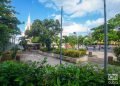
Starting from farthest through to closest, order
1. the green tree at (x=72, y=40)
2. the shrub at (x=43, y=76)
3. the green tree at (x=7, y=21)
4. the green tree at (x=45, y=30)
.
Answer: the green tree at (x=72, y=40), the green tree at (x=45, y=30), the green tree at (x=7, y=21), the shrub at (x=43, y=76)

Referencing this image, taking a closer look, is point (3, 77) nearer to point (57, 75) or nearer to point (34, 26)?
point (57, 75)

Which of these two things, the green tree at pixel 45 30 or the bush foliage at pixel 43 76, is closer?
the bush foliage at pixel 43 76

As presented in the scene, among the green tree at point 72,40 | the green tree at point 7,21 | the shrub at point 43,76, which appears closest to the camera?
the shrub at point 43,76

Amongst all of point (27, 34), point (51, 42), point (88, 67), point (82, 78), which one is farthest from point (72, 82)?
point (27, 34)

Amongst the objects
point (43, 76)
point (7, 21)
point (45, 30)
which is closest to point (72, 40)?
point (45, 30)

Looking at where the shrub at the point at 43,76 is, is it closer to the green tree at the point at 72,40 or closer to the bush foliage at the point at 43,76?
the bush foliage at the point at 43,76

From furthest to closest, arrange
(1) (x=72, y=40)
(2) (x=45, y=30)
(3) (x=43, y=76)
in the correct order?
(1) (x=72, y=40) → (2) (x=45, y=30) → (3) (x=43, y=76)

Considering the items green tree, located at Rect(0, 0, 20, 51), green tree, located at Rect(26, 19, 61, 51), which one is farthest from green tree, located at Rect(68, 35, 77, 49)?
green tree, located at Rect(0, 0, 20, 51)

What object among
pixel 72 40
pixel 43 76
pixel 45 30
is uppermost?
pixel 45 30

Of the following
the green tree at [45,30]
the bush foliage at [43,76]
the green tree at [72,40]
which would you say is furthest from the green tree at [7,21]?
the green tree at [72,40]

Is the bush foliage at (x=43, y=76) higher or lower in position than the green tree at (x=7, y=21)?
lower

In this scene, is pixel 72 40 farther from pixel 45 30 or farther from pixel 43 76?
pixel 43 76

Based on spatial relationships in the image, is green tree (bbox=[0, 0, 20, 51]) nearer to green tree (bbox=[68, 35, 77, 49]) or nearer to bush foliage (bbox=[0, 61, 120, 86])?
bush foliage (bbox=[0, 61, 120, 86])

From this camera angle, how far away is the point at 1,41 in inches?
1254
